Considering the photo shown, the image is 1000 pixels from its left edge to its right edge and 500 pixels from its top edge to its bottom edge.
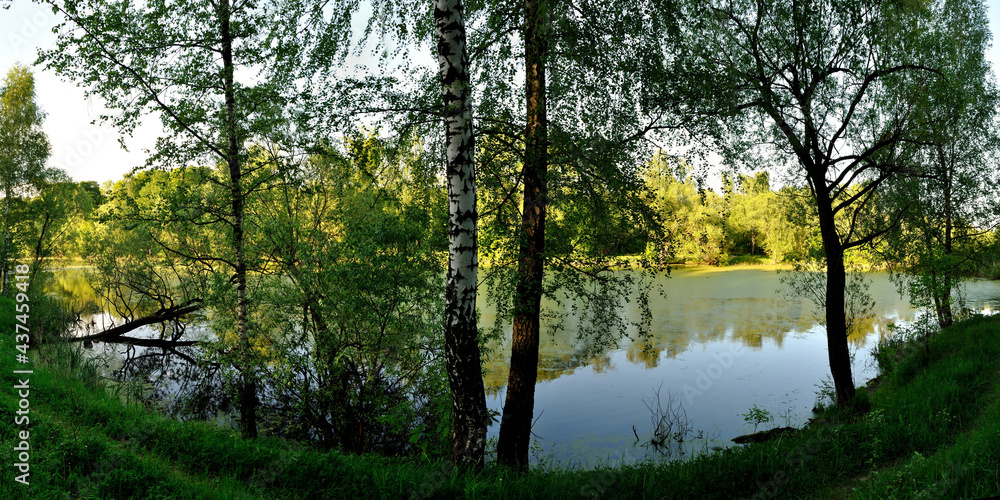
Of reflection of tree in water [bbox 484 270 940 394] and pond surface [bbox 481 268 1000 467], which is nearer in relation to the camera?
pond surface [bbox 481 268 1000 467]

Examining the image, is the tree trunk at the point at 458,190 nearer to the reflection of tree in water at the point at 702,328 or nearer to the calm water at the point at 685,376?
the calm water at the point at 685,376

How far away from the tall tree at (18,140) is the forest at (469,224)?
11.4 metres

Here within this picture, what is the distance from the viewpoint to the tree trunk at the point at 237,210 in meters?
7.12

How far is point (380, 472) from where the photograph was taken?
4254 millimetres

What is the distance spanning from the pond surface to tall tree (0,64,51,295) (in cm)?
1609

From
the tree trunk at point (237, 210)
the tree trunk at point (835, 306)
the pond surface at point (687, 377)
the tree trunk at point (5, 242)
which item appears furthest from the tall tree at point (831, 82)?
the tree trunk at point (5, 242)

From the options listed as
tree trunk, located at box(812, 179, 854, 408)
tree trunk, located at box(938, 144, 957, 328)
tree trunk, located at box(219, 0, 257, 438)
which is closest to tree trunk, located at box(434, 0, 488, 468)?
tree trunk, located at box(219, 0, 257, 438)

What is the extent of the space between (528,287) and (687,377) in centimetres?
745

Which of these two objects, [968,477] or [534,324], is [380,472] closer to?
[534,324]

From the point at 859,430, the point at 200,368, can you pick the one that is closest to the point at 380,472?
the point at 859,430

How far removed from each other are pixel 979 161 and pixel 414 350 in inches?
550

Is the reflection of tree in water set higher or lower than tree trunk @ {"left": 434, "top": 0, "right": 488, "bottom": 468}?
lower

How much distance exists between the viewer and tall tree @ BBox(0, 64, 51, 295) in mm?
15992

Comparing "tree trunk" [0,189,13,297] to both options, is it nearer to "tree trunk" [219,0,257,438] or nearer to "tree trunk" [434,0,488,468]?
"tree trunk" [219,0,257,438]
